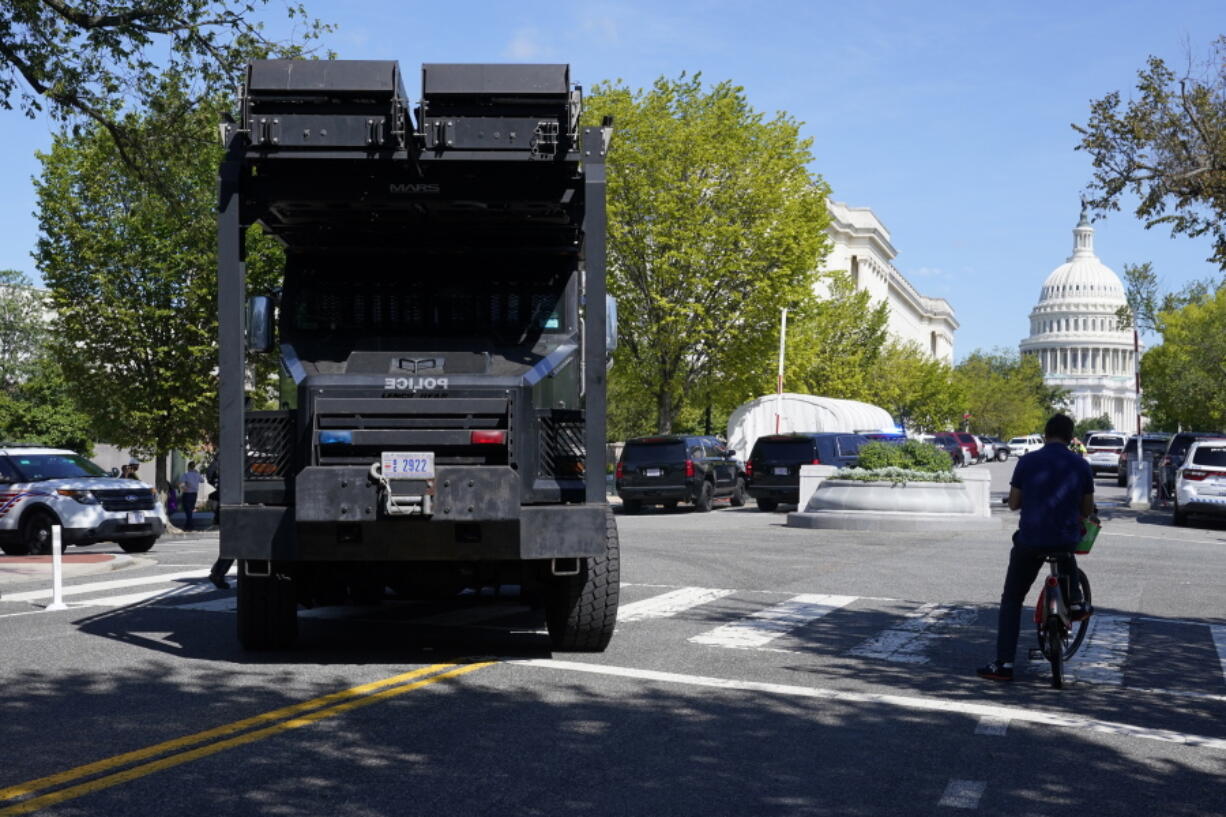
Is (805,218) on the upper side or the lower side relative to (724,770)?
upper

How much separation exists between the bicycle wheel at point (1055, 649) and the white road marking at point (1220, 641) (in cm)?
160

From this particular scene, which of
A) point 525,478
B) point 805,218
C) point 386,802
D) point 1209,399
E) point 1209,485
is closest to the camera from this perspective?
point 386,802

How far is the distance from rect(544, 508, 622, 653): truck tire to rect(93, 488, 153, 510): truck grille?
14.3 metres

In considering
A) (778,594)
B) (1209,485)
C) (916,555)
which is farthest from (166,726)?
(1209,485)

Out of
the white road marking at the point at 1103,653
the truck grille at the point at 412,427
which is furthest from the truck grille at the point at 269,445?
the white road marking at the point at 1103,653

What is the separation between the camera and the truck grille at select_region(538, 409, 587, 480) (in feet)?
30.2

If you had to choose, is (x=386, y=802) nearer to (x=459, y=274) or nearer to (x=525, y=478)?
(x=525, y=478)

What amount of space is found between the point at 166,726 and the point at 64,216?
31.2 metres

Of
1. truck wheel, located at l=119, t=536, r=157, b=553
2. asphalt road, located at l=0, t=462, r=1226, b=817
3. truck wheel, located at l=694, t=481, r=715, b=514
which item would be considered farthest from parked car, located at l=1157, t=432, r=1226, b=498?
truck wheel, located at l=119, t=536, r=157, b=553

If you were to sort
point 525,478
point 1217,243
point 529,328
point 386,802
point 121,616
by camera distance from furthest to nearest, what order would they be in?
point 1217,243
point 121,616
point 529,328
point 525,478
point 386,802

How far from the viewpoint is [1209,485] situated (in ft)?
95.7

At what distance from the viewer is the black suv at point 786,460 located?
3378 cm

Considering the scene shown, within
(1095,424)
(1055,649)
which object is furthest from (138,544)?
(1095,424)

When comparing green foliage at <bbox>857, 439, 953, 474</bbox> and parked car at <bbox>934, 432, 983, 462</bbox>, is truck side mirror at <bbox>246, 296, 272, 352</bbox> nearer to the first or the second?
green foliage at <bbox>857, 439, 953, 474</bbox>
